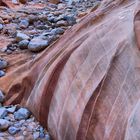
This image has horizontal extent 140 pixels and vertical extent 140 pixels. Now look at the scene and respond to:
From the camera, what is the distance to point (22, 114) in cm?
215

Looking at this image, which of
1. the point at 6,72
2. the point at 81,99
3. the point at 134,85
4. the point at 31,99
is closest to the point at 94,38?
the point at 81,99

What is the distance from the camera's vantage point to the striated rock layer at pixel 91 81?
1.57 m

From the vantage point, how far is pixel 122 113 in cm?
155

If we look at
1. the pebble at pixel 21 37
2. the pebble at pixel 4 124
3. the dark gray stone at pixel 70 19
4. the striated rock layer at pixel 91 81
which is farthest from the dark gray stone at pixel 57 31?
the pebble at pixel 4 124

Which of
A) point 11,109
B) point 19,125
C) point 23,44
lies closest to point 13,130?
point 19,125

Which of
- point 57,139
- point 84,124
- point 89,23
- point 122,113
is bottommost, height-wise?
point 57,139

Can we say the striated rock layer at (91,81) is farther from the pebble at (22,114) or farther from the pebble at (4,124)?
the pebble at (4,124)

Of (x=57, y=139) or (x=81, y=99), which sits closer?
(x=81, y=99)

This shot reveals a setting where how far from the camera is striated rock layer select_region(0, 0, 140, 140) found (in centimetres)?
157

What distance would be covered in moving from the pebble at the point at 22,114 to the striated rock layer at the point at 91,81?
1.2 inches

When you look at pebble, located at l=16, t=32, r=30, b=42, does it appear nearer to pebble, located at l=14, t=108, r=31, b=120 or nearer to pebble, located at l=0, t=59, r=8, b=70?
pebble, located at l=0, t=59, r=8, b=70

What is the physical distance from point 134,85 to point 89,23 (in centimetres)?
69

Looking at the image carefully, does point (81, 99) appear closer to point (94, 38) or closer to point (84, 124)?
point (84, 124)

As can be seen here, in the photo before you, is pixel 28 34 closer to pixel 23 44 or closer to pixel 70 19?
pixel 23 44
